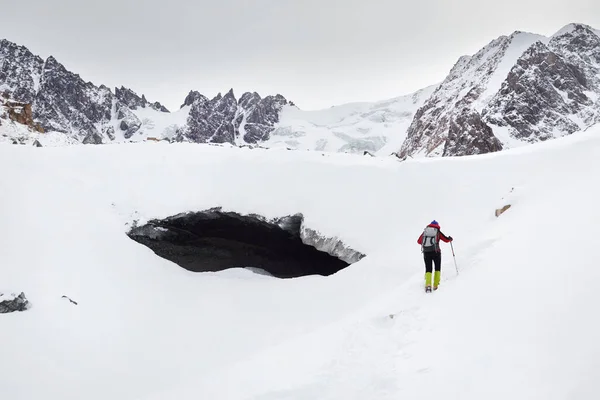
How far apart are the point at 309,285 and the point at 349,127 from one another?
484 ft

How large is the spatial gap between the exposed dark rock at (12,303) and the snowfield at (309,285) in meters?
0.23

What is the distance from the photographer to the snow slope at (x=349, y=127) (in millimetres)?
144000

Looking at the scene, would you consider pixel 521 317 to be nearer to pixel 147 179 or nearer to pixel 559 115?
pixel 147 179

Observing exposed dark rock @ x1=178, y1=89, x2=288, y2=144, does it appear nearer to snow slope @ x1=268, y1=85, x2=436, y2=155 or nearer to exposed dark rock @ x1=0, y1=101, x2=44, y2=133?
snow slope @ x1=268, y1=85, x2=436, y2=155

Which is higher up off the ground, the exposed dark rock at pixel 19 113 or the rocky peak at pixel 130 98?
the rocky peak at pixel 130 98

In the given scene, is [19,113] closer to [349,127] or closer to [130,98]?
[349,127]

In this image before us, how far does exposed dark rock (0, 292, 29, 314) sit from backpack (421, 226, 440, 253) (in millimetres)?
12790

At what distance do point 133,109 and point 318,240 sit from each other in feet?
590

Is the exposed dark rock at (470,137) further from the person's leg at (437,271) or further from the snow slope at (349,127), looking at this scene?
the person's leg at (437,271)

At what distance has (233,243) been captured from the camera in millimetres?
24547

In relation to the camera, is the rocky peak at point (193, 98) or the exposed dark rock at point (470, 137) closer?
the exposed dark rock at point (470, 137)

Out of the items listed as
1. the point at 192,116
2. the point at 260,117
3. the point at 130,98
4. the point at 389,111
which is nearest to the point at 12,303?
the point at 192,116

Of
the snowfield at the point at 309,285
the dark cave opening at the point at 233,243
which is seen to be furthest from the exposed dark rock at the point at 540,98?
the snowfield at the point at 309,285

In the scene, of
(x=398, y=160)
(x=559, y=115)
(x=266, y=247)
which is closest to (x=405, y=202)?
(x=398, y=160)
